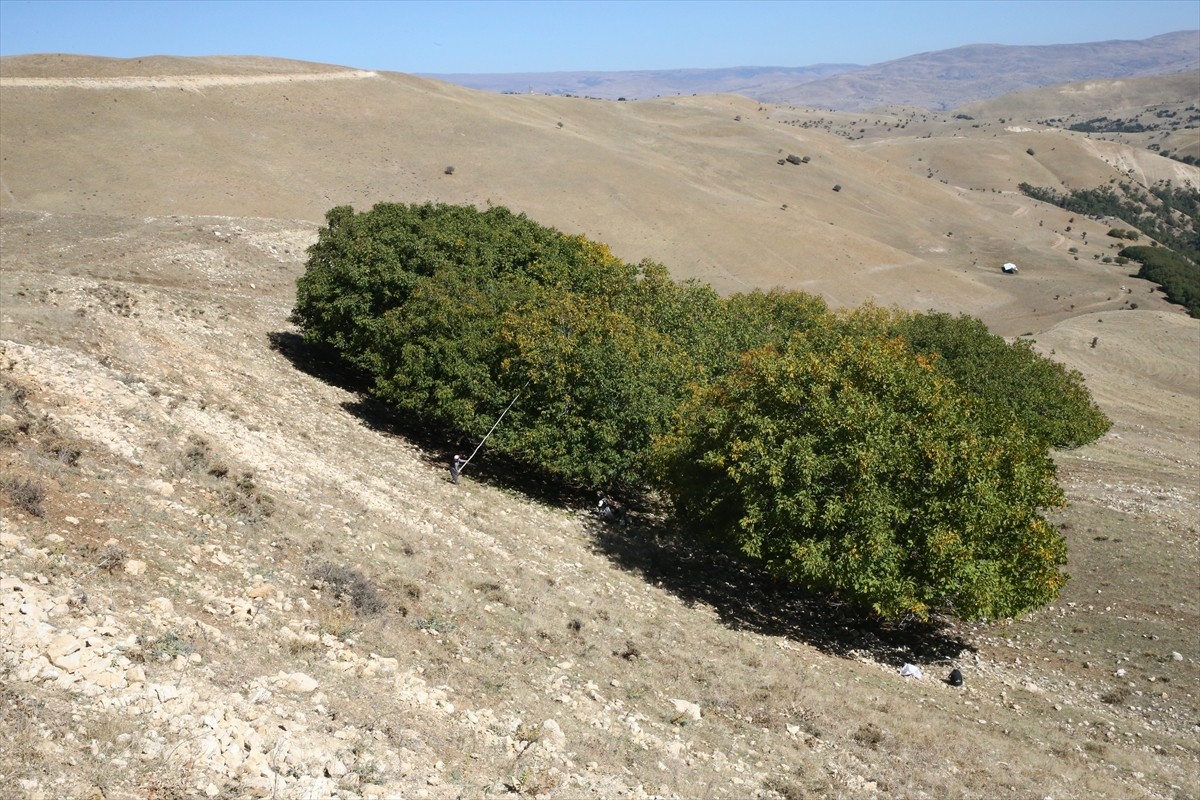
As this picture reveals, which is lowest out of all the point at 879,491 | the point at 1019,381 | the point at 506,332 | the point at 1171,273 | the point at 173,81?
the point at 1171,273

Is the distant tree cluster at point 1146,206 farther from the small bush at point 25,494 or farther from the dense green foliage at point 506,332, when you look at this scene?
the small bush at point 25,494

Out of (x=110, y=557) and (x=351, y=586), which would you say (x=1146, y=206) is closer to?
(x=351, y=586)

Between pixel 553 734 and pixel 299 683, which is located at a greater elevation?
pixel 299 683

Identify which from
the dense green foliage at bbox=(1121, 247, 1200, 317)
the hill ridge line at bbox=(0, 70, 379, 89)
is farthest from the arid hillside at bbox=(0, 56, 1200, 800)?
the dense green foliage at bbox=(1121, 247, 1200, 317)

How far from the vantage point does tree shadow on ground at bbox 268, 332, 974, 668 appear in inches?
808

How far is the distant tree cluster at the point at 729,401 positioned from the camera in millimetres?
19031

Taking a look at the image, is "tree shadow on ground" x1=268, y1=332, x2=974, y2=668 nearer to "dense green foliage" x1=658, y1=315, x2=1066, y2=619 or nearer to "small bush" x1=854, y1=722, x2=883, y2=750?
Answer: "dense green foliage" x1=658, y1=315, x2=1066, y2=619

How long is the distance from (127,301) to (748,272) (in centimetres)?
5522

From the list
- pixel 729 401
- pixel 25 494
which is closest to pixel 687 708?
pixel 729 401

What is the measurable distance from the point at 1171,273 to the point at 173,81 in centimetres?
10018

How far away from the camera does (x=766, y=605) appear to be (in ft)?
72.0

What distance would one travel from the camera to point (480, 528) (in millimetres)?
21547

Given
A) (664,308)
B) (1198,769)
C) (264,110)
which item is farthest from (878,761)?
(264,110)

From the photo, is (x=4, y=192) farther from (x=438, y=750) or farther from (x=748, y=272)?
(x=438, y=750)
